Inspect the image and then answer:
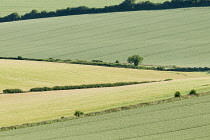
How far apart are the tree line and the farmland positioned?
244ft

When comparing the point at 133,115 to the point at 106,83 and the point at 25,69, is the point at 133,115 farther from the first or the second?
the point at 25,69

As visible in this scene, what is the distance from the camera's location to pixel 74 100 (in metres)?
59.1

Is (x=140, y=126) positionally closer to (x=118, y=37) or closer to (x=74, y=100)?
(x=74, y=100)

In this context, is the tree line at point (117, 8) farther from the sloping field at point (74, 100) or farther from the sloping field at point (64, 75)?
the sloping field at point (74, 100)

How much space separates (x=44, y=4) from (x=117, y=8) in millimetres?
26112

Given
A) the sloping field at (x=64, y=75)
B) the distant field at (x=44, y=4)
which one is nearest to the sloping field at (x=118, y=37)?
the sloping field at (x=64, y=75)

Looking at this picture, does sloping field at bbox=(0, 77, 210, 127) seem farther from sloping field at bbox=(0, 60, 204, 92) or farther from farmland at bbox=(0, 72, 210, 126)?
sloping field at bbox=(0, 60, 204, 92)

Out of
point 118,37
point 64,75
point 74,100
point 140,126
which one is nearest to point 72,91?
point 74,100

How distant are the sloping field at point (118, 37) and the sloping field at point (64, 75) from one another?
36.8ft

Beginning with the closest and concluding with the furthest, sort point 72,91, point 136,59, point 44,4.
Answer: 1. point 72,91
2. point 136,59
3. point 44,4

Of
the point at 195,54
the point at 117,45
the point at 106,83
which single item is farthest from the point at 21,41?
the point at 106,83

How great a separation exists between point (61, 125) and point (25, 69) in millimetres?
39818

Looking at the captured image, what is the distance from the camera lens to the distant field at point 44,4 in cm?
15626

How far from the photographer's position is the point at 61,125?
46.1 m
